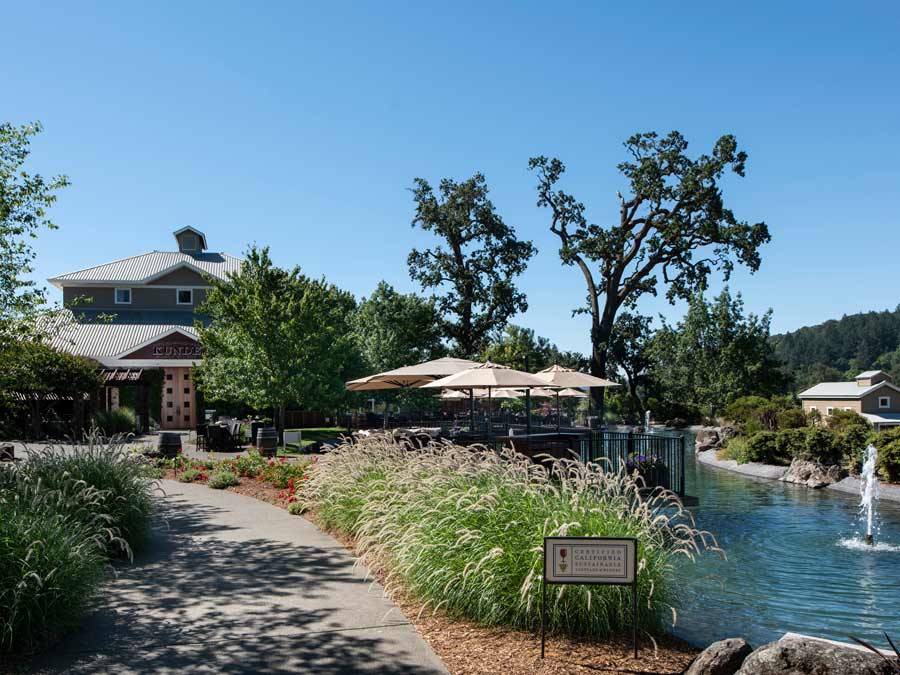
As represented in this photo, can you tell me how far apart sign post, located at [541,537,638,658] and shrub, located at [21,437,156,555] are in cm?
546

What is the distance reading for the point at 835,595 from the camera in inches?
367

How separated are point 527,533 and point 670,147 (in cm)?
3716

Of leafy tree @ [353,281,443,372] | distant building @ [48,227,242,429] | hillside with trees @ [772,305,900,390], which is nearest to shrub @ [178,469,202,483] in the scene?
distant building @ [48,227,242,429]

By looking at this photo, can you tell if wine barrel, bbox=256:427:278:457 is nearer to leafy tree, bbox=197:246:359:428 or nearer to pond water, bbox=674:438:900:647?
leafy tree, bbox=197:246:359:428

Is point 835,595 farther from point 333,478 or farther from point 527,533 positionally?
point 333,478

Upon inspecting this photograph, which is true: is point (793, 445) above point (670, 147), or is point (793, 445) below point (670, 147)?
below

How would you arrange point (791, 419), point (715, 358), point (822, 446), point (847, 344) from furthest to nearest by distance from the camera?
point (847, 344)
point (715, 358)
point (791, 419)
point (822, 446)

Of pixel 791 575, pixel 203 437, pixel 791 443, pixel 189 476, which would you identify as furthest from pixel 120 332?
pixel 791 575

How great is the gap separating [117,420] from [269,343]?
32.5 feet

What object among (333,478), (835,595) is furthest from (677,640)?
(333,478)

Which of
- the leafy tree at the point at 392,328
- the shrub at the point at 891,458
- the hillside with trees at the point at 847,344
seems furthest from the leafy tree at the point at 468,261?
the hillside with trees at the point at 847,344

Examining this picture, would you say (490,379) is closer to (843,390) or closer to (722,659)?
(722,659)

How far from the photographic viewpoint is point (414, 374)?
19828 mm

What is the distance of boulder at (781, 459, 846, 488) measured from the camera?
67.6ft
